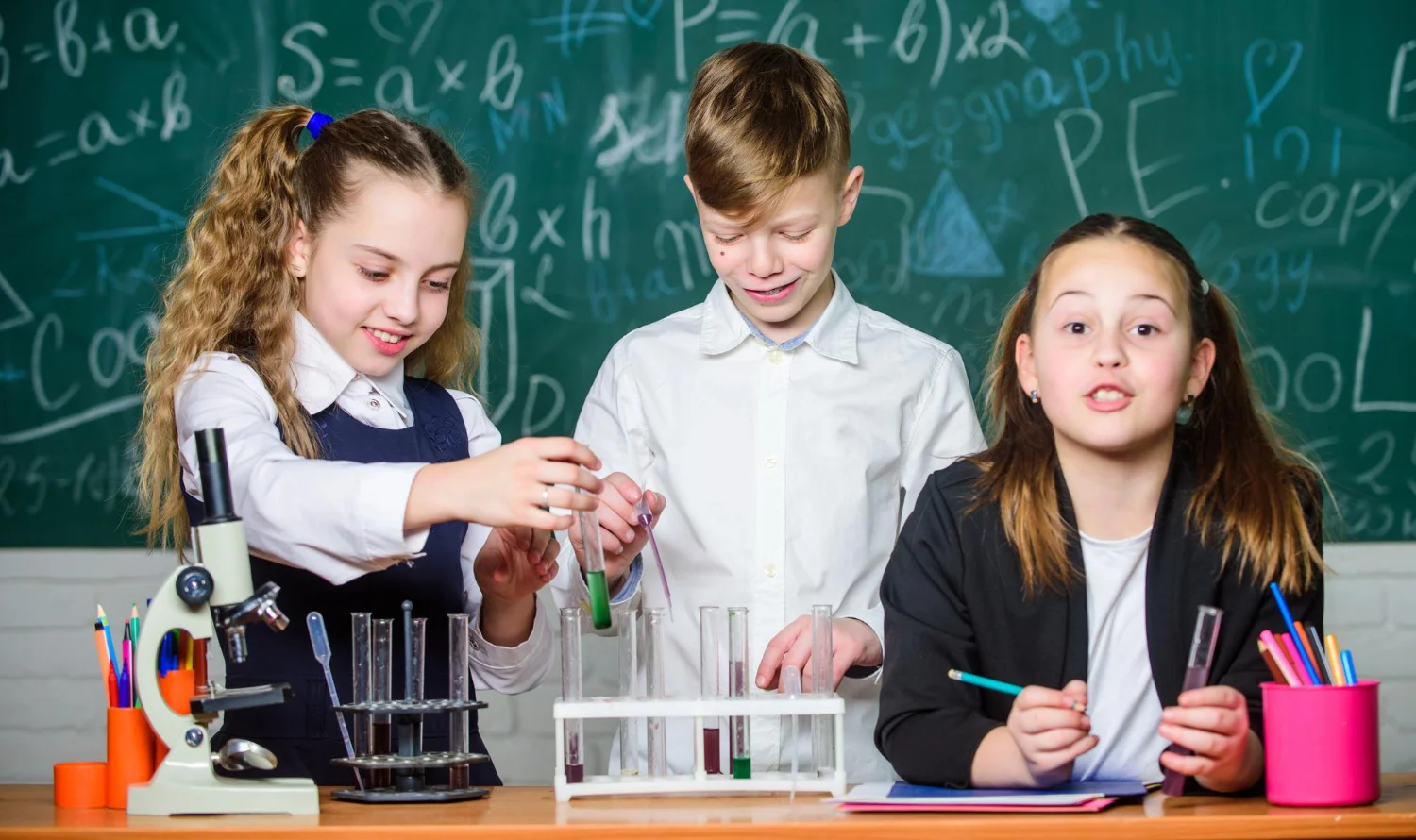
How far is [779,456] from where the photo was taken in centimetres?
195

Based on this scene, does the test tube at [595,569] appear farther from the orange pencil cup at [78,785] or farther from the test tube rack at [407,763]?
the orange pencil cup at [78,785]

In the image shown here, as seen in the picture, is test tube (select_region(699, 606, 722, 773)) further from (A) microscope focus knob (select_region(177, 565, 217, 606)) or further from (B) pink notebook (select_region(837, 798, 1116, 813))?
(A) microscope focus knob (select_region(177, 565, 217, 606))

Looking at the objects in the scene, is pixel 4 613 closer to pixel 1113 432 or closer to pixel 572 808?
pixel 572 808

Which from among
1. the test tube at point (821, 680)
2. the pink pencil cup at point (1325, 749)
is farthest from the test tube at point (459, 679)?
the pink pencil cup at point (1325, 749)

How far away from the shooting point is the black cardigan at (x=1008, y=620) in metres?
1.44

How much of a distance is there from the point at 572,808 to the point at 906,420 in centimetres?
87

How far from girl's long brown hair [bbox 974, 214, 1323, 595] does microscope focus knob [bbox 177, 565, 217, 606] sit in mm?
784

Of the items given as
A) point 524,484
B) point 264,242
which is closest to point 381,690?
point 524,484

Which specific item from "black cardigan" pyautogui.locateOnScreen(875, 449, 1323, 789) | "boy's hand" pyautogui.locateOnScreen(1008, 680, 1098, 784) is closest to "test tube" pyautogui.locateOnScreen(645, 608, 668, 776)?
"black cardigan" pyautogui.locateOnScreen(875, 449, 1323, 789)

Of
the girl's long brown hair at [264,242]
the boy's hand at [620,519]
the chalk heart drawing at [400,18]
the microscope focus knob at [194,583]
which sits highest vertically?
the chalk heart drawing at [400,18]

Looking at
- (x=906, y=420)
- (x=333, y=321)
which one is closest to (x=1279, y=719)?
(x=906, y=420)

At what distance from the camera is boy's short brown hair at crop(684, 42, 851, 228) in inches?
71.3

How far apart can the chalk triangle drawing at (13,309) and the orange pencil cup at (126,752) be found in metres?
1.82

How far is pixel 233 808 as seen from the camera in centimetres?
128
